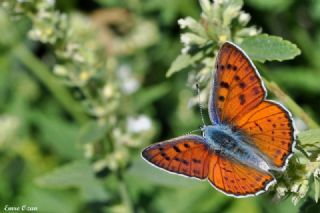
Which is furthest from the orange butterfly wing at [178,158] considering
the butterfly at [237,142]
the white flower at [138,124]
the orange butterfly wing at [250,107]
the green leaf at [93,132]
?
the white flower at [138,124]

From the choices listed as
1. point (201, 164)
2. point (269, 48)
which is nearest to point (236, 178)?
point (201, 164)

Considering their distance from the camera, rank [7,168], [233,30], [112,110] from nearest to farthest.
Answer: [233,30] < [112,110] < [7,168]

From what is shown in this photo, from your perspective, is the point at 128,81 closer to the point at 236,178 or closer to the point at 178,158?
the point at 178,158

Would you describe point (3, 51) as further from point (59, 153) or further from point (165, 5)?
point (165, 5)

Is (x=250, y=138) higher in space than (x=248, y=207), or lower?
higher

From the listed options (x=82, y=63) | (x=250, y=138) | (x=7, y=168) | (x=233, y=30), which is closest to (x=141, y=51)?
(x=7, y=168)
